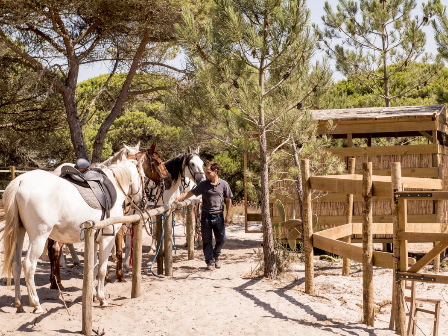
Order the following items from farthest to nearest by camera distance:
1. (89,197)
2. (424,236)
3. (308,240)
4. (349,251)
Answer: (308,240), (349,251), (89,197), (424,236)

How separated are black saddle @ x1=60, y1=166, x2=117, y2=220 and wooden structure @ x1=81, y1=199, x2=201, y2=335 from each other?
1.14ft

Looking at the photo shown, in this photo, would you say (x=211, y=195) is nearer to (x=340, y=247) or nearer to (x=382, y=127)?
(x=340, y=247)

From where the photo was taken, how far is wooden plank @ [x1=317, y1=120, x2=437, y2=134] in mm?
11375

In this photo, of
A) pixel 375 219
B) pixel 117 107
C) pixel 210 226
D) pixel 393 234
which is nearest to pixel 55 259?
pixel 210 226

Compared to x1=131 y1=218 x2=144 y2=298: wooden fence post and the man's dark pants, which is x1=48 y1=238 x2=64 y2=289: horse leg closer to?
x1=131 y1=218 x2=144 y2=298: wooden fence post

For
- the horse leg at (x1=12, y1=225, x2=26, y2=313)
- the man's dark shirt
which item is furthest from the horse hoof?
the man's dark shirt

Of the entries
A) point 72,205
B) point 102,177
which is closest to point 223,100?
point 102,177

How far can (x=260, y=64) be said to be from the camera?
26.9 feet

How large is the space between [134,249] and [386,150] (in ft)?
22.9

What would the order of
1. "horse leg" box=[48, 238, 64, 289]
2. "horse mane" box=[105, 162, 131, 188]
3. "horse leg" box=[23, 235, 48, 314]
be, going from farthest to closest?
"horse mane" box=[105, 162, 131, 188] → "horse leg" box=[48, 238, 64, 289] → "horse leg" box=[23, 235, 48, 314]

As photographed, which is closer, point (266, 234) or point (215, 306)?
point (215, 306)

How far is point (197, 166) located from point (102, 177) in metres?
2.92

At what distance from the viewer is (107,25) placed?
1441cm

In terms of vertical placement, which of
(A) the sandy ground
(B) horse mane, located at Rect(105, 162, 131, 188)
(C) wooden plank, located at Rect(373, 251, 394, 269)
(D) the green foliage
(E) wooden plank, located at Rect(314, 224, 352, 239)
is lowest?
(A) the sandy ground
